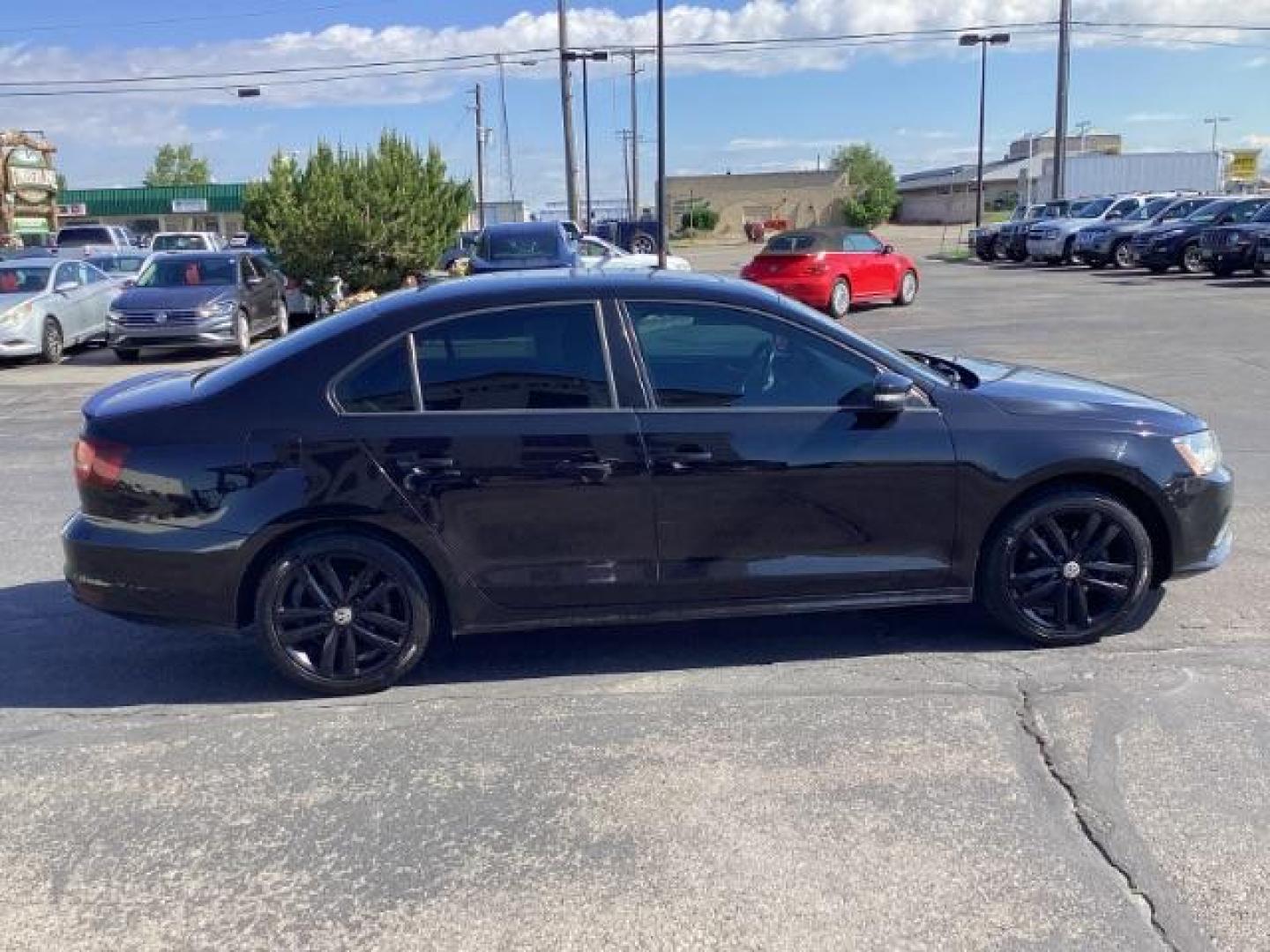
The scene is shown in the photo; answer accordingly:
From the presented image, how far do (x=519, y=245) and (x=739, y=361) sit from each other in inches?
644

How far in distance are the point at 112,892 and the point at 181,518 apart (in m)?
1.53

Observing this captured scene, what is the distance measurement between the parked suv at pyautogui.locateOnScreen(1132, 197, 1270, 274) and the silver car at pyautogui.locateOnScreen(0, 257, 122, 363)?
22.9 metres

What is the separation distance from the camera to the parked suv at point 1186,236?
2634 cm

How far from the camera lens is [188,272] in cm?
1745

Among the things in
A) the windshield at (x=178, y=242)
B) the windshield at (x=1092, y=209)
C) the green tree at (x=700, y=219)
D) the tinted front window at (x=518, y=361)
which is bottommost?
the tinted front window at (x=518, y=361)

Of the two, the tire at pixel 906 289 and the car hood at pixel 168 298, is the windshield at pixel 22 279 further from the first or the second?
the tire at pixel 906 289

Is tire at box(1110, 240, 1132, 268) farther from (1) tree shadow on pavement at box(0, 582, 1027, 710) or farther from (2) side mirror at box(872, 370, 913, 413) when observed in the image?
(2) side mirror at box(872, 370, 913, 413)

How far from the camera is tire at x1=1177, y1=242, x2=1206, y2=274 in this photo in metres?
27.0

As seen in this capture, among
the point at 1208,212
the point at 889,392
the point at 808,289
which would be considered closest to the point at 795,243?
the point at 808,289

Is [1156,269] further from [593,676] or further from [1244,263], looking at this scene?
Result: [593,676]

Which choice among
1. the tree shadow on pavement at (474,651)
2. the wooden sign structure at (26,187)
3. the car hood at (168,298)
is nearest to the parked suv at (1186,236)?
the car hood at (168,298)

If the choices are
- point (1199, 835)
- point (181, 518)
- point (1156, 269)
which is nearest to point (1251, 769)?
point (1199, 835)

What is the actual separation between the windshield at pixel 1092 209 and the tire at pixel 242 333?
25.6 metres

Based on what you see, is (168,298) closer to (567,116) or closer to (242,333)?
(242,333)
